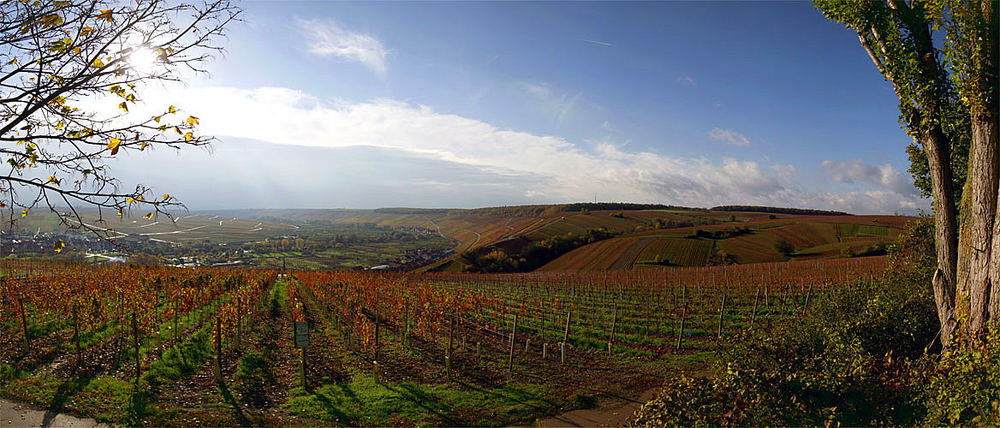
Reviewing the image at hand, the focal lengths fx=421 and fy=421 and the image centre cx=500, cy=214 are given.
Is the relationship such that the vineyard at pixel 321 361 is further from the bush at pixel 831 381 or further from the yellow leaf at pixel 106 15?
the yellow leaf at pixel 106 15

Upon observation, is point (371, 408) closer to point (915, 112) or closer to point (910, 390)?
point (910, 390)

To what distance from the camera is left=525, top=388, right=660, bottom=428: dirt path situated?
31.1ft

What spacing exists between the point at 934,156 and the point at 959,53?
90.3 inches

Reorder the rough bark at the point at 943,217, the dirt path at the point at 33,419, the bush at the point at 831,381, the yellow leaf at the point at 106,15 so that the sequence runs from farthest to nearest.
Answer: the rough bark at the point at 943,217 → the dirt path at the point at 33,419 → the bush at the point at 831,381 → the yellow leaf at the point at 106,15

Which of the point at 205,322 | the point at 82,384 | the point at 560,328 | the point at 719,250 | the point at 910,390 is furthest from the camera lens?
the point at 719,250

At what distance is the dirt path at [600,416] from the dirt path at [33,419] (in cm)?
860

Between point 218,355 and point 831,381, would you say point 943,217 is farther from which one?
point 218,355

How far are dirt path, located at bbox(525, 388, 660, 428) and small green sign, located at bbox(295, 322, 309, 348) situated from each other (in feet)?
20.3

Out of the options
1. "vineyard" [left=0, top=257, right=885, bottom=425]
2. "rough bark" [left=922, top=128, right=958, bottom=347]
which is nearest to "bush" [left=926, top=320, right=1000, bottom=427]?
"rough bark" [left=922, top=128, right=958, bottom=347]

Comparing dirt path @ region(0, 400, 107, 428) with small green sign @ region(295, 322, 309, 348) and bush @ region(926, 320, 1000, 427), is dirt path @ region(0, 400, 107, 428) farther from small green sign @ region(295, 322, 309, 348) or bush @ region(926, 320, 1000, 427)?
bush @ region(926, 320, 1000, 427)

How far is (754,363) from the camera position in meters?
8.12

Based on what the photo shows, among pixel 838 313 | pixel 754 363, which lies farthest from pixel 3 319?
pixel 838 313

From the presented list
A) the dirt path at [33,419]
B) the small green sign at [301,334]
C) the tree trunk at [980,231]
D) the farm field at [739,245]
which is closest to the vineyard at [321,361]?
the small green sign at [301,334]

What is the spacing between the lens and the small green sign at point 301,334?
10758mm
